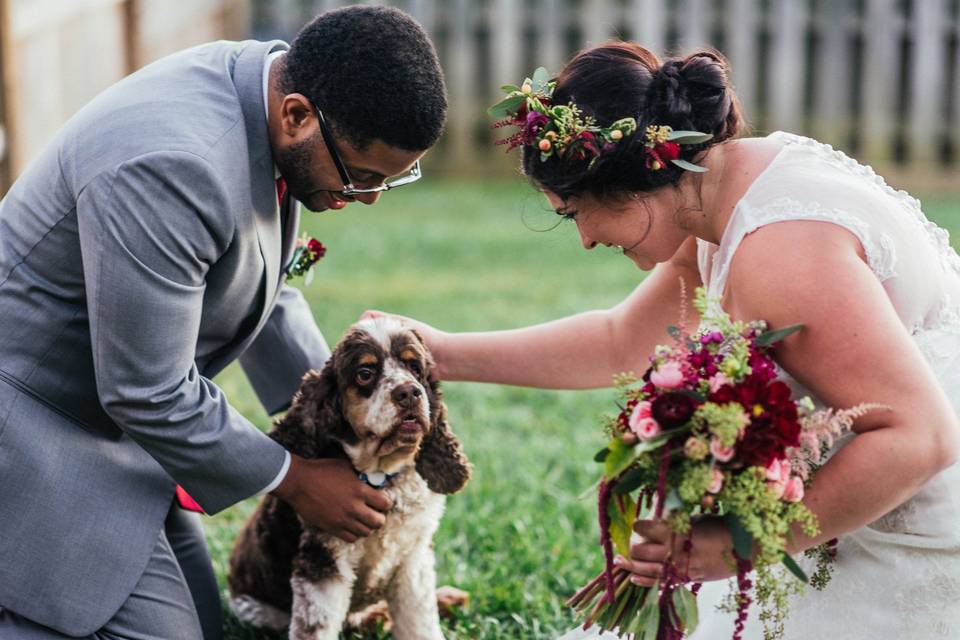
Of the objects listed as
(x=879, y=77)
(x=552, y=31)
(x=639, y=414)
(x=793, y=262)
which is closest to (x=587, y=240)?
(x=793, y=262)

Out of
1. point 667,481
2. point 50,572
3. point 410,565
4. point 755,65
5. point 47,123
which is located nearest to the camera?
point 667,481

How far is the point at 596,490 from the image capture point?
3.21 meters

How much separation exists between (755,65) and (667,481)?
13.5 m

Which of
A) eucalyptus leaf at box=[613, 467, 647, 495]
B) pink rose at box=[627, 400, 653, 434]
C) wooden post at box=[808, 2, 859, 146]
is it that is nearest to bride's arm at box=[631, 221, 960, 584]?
eucalyptus leaf at box=[613, 467, 647, 495]

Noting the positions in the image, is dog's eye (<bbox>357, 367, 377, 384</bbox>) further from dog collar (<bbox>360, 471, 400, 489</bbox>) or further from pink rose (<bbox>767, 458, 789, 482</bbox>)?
pink rose (<bbox>767, 458, 789, 482</bbox>)

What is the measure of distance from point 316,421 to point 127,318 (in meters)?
0.71

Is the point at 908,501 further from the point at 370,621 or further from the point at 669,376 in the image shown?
the point at 370,621

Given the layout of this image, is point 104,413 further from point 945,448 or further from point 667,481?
point 945,448

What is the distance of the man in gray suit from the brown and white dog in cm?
12

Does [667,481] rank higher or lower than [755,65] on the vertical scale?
higher

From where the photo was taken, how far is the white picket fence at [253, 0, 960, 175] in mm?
15164

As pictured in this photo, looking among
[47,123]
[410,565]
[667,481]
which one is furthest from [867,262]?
[47,123]

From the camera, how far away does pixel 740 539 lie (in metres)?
2.85

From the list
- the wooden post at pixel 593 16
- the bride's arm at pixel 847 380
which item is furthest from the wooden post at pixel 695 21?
the bride's arm at pixel 847 380
